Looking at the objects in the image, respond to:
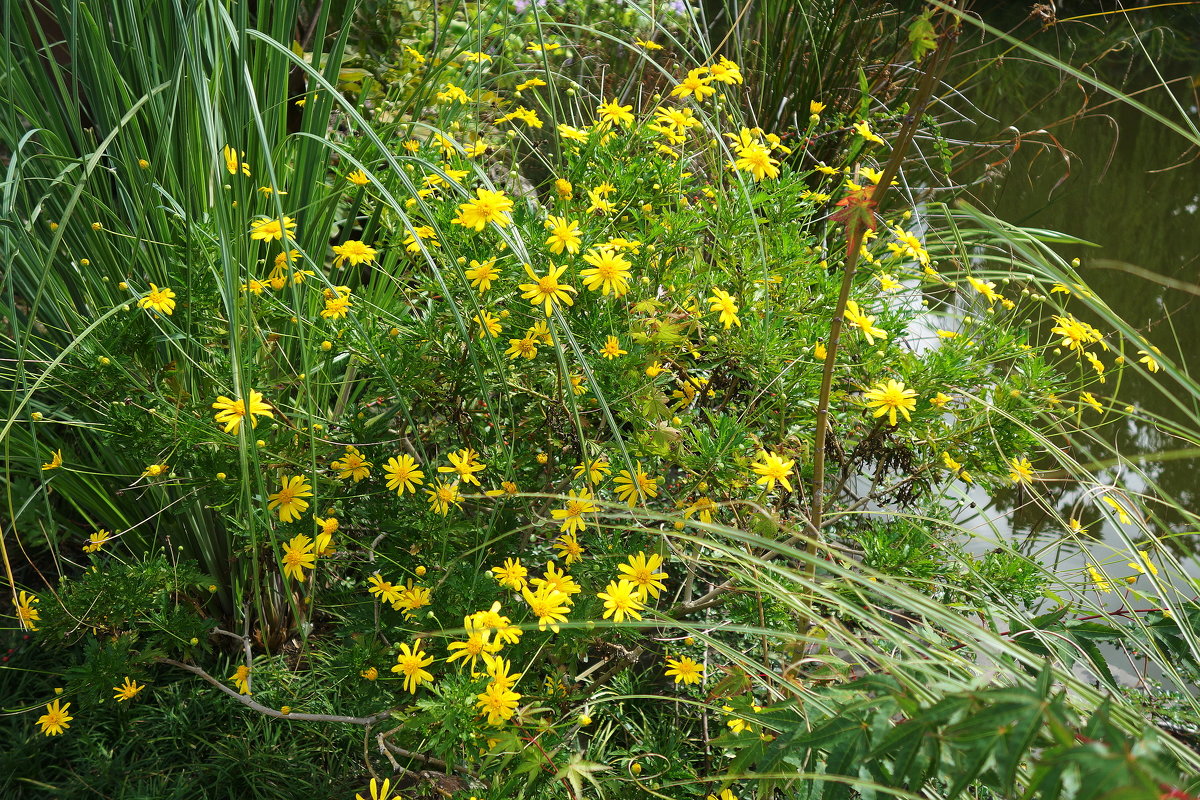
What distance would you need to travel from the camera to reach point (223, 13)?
3.62 ft

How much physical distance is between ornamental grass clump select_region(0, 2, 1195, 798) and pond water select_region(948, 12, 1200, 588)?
1.21 feet

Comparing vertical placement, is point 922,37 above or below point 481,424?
above

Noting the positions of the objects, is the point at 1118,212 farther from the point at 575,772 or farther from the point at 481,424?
the point at 575,772

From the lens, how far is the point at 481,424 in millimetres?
1416

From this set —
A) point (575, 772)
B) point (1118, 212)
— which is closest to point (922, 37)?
point (575, 772)

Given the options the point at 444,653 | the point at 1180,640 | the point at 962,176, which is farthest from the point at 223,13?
the point at 962,176

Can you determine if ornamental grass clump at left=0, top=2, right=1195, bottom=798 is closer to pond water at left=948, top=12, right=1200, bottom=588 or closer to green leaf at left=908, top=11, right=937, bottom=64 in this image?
green leaf at left=908, top=11, right=937, bottom=64

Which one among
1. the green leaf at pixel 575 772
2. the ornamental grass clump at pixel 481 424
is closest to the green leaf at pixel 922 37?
the ornamental grass clump at pixel 481 424

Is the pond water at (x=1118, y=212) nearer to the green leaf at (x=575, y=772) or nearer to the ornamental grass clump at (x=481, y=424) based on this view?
the ornamental grass clump at (x=481, y=424)

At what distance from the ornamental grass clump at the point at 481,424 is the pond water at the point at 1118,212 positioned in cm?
37

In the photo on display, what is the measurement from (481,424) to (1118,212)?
3.22 metres

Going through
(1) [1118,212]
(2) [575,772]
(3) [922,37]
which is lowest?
(1) [1118,212]

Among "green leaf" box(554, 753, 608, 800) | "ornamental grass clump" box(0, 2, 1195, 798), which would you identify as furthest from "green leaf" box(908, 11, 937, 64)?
"green leaf" box(554, 753, 608, 800)

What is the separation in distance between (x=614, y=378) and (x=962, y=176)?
303 cm
